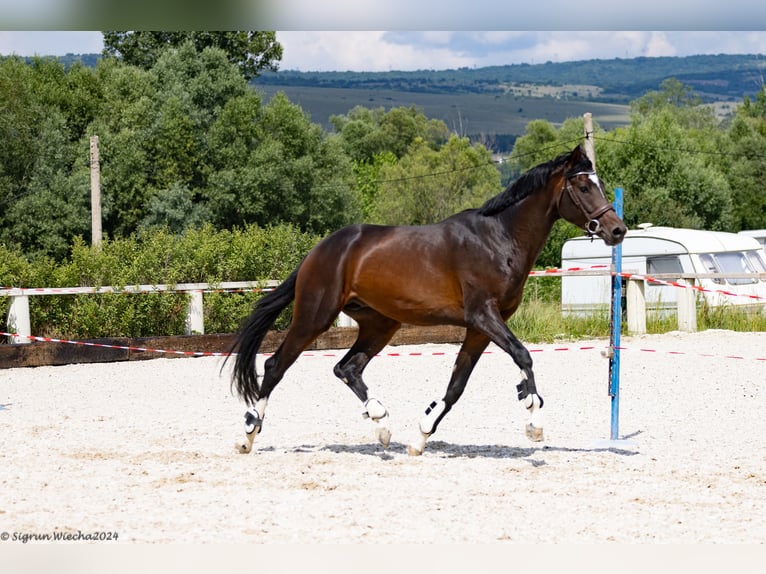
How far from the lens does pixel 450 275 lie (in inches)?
266

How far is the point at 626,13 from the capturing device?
6.99 feet

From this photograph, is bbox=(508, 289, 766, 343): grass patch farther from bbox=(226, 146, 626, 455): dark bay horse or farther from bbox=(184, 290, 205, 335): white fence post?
bbox=(226, 146, 626, 455): dark bay horse

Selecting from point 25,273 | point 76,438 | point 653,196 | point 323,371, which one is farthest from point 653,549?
point 653,196

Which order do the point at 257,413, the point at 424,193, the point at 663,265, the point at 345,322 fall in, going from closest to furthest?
the point at 257,413 < the point at 345,322 < the point at 663,265 < the point at 424,193

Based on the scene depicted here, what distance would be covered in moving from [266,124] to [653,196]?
17638 millimetres

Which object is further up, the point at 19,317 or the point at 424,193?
the point at 424,193

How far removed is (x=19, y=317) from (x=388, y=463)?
8449 mm

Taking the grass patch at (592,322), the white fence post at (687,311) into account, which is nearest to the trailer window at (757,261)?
the grass patch at (592,322)

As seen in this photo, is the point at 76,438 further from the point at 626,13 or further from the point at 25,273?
the point at 25,273

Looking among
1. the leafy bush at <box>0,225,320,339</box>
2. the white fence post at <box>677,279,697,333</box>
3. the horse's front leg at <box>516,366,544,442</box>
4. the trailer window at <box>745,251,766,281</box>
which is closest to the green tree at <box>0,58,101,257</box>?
the leafy bush at <box>0,225,320,339</box>

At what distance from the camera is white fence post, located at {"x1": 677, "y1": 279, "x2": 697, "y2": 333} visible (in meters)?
16.6

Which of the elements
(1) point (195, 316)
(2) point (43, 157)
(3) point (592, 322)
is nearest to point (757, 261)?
(3) point (592, 322)

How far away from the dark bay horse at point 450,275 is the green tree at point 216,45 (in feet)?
139

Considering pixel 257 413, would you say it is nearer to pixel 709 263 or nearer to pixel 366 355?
pixel 366 355
